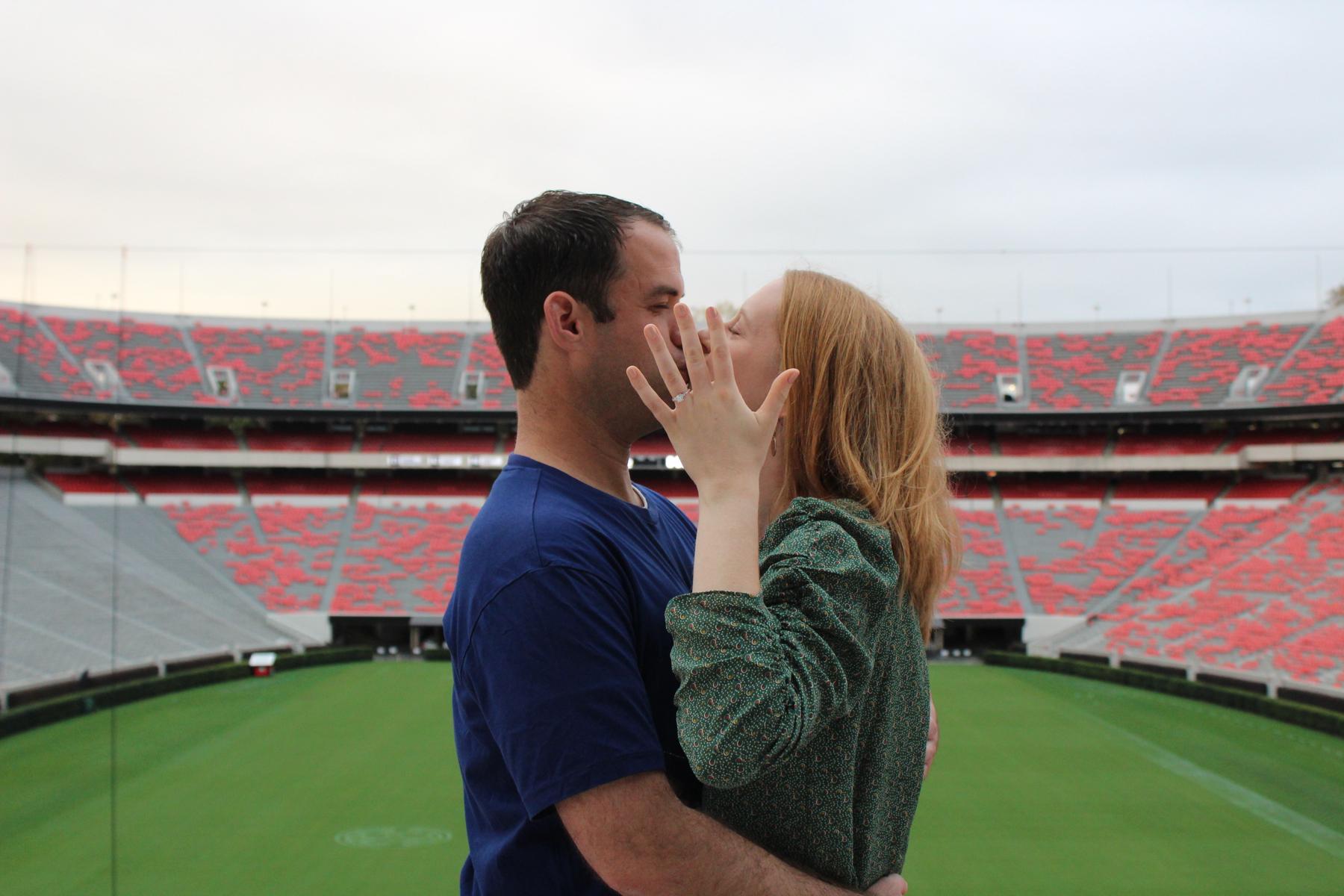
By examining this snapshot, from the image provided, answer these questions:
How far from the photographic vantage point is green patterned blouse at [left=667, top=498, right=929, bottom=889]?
56.0 inches

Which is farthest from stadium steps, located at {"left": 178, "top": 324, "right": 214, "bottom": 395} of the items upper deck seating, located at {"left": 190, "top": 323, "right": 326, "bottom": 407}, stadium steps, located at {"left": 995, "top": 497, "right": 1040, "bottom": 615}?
stadium steps, located at {"left": 995, "top": 497, "right": 1040, "bottom": 615}

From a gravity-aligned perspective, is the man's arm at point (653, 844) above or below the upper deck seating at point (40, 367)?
below

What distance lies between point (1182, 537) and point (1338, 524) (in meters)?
4.41

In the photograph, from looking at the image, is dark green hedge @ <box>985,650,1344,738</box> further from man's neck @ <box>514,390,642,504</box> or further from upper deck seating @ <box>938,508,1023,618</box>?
man's neck @ <box>514,390,642,504</box>

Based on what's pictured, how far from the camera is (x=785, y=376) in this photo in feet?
5.37

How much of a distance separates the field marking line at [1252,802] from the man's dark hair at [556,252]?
13.6 m

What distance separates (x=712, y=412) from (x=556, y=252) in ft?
1.38

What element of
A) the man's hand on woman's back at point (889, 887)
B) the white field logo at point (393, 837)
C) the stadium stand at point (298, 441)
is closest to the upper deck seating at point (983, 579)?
the white field logo at point (393, 837)

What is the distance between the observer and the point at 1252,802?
1364cm

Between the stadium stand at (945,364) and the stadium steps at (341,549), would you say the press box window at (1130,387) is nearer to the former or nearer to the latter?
the stadium stand at (945,364)

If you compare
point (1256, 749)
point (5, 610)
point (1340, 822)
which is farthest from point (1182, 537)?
point (5, 610)

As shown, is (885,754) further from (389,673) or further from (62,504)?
(389,673)

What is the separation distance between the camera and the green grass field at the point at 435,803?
10500 millimetres

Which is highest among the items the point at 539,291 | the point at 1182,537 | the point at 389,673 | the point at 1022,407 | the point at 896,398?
the point at 1022,407
